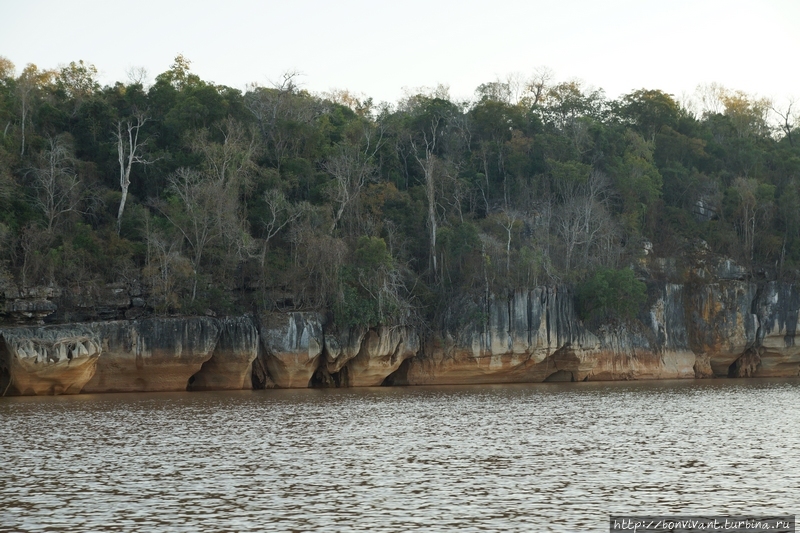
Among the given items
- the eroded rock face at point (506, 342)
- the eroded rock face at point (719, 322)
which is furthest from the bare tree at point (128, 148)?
the eroded rock face at point (719, 322)

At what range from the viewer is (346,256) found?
48531mm

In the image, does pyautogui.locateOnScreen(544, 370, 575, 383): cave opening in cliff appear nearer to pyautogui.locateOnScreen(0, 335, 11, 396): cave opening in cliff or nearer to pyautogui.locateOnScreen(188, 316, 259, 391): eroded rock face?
pyautogui.locateOnScreen(188, 316, 259, 391): eroded rock face

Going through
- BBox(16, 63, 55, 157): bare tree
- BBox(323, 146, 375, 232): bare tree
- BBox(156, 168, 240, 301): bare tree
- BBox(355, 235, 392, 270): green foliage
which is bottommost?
BBox(355, 235, 392, 270): green foliage

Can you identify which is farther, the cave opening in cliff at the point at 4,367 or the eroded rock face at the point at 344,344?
the eroded rock face at the point at 344,344

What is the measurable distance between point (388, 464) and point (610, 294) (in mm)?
31954

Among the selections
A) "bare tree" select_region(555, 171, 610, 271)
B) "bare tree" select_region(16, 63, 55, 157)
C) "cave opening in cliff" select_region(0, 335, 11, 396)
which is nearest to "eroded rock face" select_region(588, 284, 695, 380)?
"bare tree" select_region(555, 171, 610, 271)

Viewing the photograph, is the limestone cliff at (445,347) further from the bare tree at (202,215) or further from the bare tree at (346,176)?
the bare tree at (346,176)

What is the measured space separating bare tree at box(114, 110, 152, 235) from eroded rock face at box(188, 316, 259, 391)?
9277 mm

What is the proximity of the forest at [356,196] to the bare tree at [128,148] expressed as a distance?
193 millimetres

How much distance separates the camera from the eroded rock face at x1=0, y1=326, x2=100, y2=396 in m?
38.6

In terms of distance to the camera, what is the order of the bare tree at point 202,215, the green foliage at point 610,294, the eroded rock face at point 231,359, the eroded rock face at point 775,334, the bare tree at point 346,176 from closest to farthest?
the eroded rock face at point 231,359 < the bare tree at point 202,215 < the green foliage at point 610,294 < the bare tree at point 346,176 < the eroded rock face at point 775,334

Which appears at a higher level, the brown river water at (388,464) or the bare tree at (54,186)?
the bare tree at (54,186)

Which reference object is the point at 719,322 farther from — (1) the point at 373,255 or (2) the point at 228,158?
(2) the point at 228,158

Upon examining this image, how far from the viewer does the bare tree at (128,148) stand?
49094 mm
